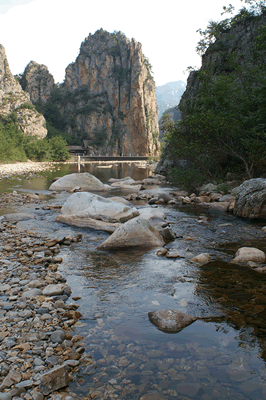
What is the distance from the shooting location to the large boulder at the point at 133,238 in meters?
6.76

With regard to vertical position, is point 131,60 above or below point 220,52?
above

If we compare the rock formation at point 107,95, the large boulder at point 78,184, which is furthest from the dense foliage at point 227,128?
the rock formation at point 107,95

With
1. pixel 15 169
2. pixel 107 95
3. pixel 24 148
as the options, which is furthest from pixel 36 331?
pixel 107 95

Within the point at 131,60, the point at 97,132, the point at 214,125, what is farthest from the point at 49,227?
the point at 131,60

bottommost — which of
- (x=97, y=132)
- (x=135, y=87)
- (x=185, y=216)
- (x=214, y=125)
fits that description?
(x=185, y=216)

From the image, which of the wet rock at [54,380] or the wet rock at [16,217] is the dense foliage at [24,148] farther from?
the wet rock at [54,380]

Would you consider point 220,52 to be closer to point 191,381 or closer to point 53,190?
point 53,190

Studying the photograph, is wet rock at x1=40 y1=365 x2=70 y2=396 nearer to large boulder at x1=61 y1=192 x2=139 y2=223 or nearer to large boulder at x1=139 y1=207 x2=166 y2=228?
large boulder at x1=139 y1=207 x2=166 y2=228

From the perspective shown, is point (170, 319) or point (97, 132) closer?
point (170, 319)

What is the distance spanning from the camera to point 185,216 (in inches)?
417

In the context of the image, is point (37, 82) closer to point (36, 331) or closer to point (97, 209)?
point (97, 209)

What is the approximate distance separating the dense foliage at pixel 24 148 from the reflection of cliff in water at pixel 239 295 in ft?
113

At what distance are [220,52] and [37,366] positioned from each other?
30.3 metres

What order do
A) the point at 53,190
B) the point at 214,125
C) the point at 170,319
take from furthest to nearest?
the point at 53,190 → the point at 214,125 → the point at 170,319
